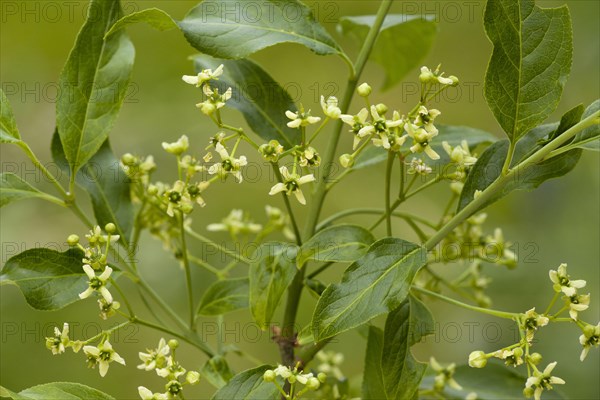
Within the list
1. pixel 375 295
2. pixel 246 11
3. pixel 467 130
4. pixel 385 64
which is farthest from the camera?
pixel 385 64

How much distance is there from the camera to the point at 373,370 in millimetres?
901

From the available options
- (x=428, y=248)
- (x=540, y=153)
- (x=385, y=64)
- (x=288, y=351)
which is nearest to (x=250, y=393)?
(x=288, y=351)

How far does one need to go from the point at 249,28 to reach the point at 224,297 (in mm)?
332

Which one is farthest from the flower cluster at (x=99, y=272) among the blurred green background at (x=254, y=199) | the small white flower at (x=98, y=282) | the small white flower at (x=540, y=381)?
the blurred green background at (x=254, y=199)

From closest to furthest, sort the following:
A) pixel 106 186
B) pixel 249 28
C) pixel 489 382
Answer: pixel 249 28
pixel 106 186
pixel 489 382

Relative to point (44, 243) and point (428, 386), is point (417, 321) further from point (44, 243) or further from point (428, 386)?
point (44, 243)

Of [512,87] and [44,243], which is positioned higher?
[512,87]

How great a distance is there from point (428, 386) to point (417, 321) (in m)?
0.30

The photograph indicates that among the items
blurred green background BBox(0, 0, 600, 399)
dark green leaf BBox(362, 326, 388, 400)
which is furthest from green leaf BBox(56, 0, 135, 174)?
blurred green background BBox(0, 0, 600, 399)

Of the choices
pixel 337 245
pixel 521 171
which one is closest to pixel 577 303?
pixel 521 171

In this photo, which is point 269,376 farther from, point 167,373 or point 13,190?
point 13,190

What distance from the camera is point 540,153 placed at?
31.2 inches

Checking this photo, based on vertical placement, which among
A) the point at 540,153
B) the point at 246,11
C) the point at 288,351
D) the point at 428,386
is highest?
the point at 246,11

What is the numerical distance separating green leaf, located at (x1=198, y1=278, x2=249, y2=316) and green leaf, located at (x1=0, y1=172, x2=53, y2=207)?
0.76 feet
